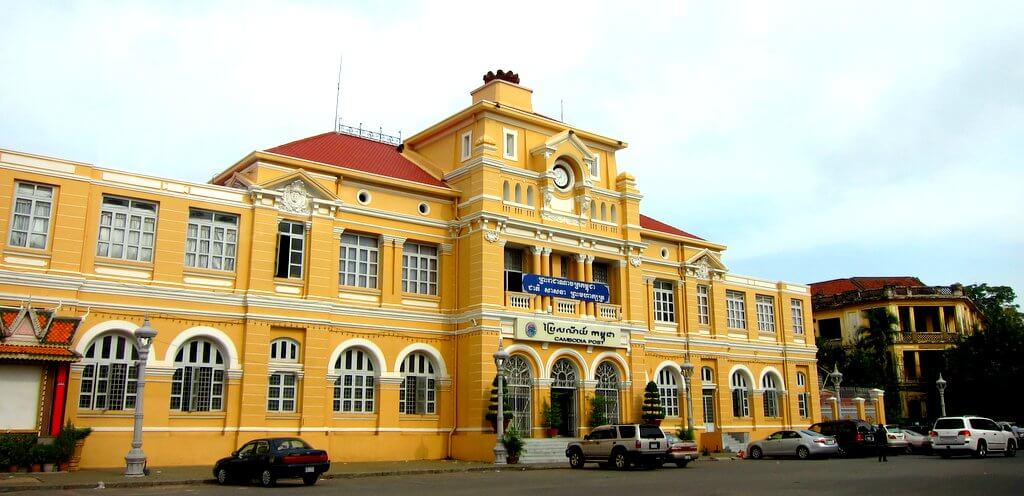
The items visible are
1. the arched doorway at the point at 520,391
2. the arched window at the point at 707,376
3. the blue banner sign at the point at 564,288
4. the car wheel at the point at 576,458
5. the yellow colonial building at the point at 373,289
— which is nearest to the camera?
the yellow colonial building at the point at 373,289

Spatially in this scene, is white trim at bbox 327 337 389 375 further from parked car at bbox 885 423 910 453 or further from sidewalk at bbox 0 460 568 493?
parked car at bbox 885 423 910 453

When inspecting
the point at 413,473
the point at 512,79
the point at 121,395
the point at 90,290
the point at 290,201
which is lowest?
the point at 413,473

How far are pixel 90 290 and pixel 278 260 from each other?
5703mm

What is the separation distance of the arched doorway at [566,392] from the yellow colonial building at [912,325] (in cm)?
3369

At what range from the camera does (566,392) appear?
33.5 m

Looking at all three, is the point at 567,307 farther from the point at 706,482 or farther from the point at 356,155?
the point at 706,482

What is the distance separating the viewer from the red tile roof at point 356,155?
31414 millimetres

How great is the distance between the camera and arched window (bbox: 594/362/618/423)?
3422 centimetres

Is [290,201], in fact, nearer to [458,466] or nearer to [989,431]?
[458,466]

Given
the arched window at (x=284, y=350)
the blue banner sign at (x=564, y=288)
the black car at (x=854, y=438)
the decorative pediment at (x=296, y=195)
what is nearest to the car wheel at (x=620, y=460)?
the blue banner sign at (x=564, y=288)

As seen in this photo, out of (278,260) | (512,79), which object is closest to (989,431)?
(512,79)

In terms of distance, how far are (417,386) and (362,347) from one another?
267cm

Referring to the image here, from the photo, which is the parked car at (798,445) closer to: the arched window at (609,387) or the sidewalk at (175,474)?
the arched window at (609,387)

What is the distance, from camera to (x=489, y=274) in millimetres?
31375
